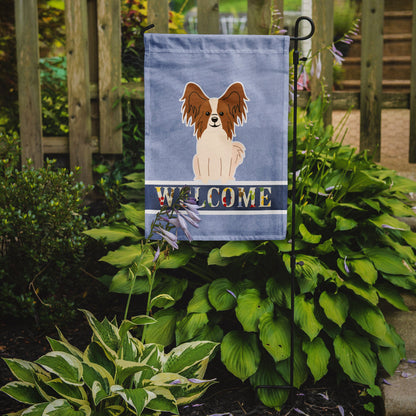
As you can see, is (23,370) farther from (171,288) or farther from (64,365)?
(171,288)

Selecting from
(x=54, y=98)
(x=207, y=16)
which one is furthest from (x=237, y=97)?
(x=54, y=98)

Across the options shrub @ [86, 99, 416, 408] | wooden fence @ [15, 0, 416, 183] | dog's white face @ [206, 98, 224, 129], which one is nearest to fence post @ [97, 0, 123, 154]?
wooden fence @ [15, 0, 416, 183]

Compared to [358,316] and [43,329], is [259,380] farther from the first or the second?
[43,329]

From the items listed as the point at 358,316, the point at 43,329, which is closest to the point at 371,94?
the point at 358,316

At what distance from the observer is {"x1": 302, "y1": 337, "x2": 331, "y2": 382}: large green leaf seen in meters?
2.29

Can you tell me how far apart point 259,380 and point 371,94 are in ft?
7.89

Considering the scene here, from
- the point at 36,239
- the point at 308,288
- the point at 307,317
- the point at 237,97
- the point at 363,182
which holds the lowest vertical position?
the point at 307,317

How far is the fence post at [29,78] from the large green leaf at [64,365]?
6.91 feet

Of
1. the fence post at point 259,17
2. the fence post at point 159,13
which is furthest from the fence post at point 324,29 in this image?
the fence post at point 159,13

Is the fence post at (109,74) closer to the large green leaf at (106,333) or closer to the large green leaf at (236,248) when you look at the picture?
the large green leaf at (236,248)

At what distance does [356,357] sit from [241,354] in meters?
0.51

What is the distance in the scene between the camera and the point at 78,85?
3709mm

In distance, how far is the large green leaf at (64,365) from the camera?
1900 millimetres

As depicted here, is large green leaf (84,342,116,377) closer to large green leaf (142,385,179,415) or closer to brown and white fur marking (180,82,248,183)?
large green leaf (142,385,179,415)
